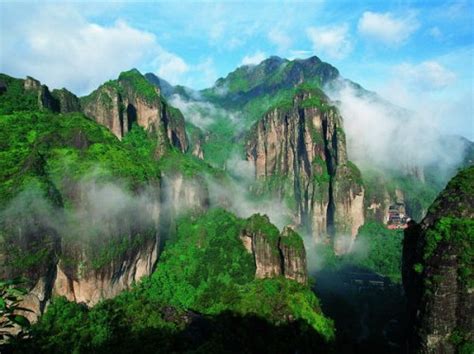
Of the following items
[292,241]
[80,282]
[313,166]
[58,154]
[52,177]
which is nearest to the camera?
[80,282]

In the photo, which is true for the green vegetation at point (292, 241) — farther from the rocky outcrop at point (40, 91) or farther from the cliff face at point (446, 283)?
the rocky outcrop at point (40, 91)

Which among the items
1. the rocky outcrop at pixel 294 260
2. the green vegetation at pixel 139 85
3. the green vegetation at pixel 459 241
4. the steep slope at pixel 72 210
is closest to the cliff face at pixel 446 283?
the green vegetation at pixel 459 241

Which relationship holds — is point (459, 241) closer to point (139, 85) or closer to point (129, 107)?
point (129, 107)

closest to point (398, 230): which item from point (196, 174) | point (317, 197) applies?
point (317, 197)

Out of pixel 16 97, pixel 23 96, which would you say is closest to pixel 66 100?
pixel 23 96

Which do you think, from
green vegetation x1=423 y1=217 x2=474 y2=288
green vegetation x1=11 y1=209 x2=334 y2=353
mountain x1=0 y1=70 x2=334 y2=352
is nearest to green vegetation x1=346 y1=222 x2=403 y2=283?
mountain x1=0 y1=70 x2=334 y2=352

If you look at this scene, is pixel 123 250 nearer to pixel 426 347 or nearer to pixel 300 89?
pixel 426 347

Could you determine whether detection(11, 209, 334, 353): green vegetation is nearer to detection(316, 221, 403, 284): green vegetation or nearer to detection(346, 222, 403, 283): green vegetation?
detection(316, 221, 403, 284): green vegetation
